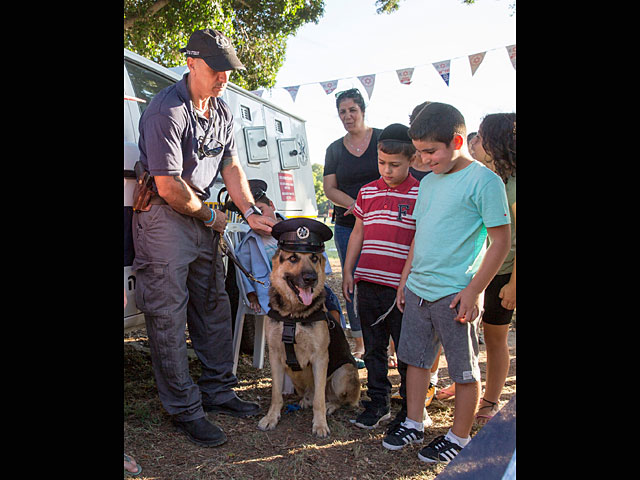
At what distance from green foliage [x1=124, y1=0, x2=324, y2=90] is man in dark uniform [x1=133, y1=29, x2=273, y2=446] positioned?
17.4 feet

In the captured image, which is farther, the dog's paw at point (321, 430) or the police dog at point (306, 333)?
the police dog at point (306, 333)

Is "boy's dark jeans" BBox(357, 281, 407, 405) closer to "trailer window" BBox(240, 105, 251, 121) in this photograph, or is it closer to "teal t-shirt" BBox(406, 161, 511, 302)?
"teal t-shirt" BBox(406, 161, 511, 302)

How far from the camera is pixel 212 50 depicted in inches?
105

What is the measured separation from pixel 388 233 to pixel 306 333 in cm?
81

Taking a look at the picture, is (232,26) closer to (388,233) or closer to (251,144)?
(251,144)

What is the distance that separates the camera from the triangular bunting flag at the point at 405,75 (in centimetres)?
881

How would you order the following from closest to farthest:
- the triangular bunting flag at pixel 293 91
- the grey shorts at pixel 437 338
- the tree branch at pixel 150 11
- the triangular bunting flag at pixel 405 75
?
the grey shorts at pixel 437 338
the tree branch at pixel 150 11
the triangular bunting flag at pixel 405 75
the triangular bunting flag at pixel 293 91

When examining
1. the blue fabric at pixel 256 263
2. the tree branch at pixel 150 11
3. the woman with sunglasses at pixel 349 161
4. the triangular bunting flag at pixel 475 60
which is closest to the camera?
the blue fabric at pixel 256 263

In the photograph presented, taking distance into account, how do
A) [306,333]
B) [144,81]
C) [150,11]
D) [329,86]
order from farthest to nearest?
[329,86]
[150,11]
[144,81]
[306,333]

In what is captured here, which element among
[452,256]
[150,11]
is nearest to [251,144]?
[452,256]

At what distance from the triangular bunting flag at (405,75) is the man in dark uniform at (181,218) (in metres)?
6.63

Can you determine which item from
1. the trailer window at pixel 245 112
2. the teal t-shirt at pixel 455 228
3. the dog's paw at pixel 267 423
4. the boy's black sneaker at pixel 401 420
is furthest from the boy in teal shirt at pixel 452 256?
the trailer window at pixel 245 112

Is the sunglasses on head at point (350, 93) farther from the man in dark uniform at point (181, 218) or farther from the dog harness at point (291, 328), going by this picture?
the dog harness at point (291, 328)
